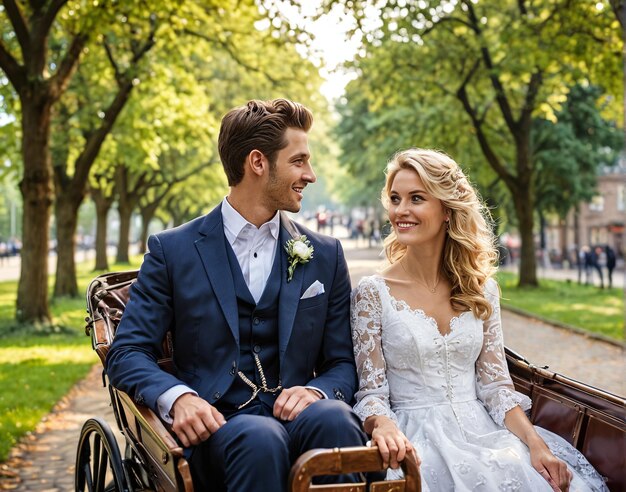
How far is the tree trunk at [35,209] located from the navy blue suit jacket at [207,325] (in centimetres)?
987

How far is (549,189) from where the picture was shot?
27906 millimetres

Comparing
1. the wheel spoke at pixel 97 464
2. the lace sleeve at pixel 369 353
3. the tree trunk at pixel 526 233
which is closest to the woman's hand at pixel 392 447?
the lace sleeve at pixel 369 353

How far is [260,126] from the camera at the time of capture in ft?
11.1

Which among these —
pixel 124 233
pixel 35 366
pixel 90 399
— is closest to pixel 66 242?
pixel 35 366

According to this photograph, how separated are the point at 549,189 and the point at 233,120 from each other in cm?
2601

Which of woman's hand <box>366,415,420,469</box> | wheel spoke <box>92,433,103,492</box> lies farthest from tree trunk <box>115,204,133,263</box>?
woman's hand <box>366,415,420,469</box>

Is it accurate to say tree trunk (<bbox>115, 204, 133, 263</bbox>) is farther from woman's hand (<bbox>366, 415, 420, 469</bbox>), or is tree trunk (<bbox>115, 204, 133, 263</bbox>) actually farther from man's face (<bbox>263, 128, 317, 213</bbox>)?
woman's hand (<bbox>366, 415, 420, 469</bbox>)

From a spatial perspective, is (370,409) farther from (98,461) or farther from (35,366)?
(35,366)

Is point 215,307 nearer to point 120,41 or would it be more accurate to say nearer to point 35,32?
point 35,32

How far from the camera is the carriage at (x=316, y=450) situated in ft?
8.45

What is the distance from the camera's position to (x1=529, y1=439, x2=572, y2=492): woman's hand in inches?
121

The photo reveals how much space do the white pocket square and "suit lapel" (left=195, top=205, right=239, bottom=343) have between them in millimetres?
314

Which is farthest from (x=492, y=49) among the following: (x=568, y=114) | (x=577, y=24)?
(x=568, y=114)

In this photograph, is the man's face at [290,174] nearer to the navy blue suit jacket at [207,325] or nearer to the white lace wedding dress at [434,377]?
the navy blue suit jacket at [207,325]
